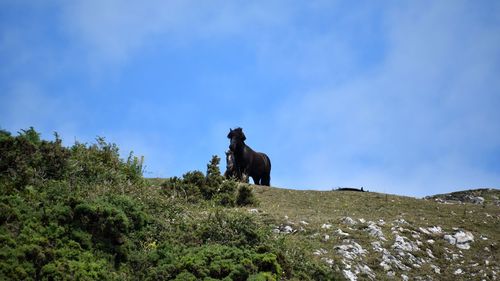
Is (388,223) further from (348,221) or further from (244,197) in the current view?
(244,197)

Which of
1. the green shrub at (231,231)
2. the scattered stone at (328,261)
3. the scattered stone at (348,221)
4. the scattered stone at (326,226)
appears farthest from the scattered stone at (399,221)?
the green shrub at (231,231)

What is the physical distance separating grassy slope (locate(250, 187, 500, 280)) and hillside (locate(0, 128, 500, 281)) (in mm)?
46

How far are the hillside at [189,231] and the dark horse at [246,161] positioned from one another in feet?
27.5

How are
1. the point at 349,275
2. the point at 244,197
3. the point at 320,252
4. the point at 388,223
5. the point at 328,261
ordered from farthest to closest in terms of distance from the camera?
the point at 244,197, the point at 388,223, the point at 320,252, the point at 328,261, the point at 349,275

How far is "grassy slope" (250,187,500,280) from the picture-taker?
14.1 meters

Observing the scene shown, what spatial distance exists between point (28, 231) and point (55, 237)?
1.69ft

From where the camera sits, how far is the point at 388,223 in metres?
16.7

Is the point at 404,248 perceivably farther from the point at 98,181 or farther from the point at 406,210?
the point at 98,181

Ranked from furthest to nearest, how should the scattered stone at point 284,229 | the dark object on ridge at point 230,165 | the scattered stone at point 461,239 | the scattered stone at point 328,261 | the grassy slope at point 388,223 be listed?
the dark object on ridge at point 230,165, the scattered stone at point 461,239, the scattered stone at point 284,229, the grassy slope at point 388,223, the scattered stone at point 328,261

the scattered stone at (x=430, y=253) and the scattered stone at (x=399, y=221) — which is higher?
the scattered stone at (x=399, y=221)

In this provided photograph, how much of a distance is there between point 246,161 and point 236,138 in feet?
5.71

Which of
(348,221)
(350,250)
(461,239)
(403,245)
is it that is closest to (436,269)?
(403,245)

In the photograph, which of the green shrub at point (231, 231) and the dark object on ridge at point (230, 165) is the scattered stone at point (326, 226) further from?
the dark object on ridge at point (230, 165)

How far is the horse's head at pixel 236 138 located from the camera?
91.7ft
